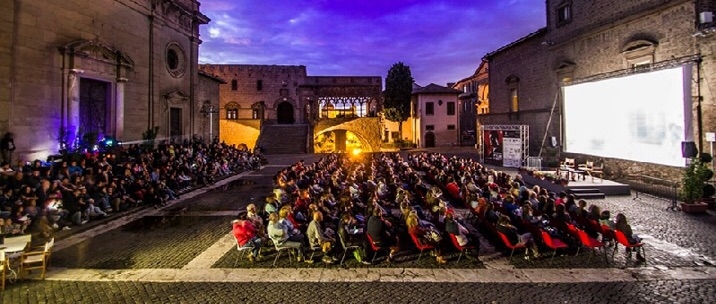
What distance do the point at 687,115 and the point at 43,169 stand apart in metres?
23.0

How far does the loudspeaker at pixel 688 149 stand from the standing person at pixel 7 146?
24.1 metres

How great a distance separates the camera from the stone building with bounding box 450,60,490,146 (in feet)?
163

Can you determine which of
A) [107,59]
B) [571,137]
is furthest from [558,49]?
[107,59]

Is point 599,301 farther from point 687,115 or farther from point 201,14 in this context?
point 201,14

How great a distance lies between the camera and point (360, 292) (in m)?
6.67

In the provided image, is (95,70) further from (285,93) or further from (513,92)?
(285,93)

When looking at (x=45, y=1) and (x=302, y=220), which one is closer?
(x=302, y=220)

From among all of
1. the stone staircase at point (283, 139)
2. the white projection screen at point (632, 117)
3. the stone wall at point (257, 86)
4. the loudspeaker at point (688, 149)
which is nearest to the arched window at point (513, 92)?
the white projection screen at point (632, 117)

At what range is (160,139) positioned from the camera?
23.0 metres

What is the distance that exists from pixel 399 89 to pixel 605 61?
27.4m

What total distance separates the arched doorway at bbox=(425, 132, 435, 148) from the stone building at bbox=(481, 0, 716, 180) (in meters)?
13.4

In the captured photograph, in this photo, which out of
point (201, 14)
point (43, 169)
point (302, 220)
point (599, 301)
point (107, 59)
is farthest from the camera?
point (201, 14)

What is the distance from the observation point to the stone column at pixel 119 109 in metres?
19.3

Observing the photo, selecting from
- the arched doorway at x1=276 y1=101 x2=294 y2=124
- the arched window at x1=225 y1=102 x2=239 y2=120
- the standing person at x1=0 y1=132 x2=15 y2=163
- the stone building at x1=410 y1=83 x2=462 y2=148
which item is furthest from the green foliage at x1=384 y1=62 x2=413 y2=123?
the standing person at x1=0 y1=132 x2=15 y2=163
